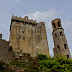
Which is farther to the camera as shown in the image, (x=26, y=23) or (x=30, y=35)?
(x=26, y=23)

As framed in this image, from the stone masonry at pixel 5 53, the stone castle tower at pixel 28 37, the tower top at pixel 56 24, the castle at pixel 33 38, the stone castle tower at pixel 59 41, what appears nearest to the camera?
the stone masonry at pixel 5 53

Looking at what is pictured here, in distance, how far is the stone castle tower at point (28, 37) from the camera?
2759cm

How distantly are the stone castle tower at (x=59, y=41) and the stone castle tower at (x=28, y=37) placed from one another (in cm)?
291

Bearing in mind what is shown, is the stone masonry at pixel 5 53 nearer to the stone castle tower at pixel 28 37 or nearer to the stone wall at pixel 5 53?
the stone wall at pixel 5 53

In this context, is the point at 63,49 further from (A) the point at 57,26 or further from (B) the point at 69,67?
(B) the point at 69,67

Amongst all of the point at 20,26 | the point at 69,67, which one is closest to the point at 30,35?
the point at 20,26

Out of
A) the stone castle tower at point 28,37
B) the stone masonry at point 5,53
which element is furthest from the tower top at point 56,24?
the stone masonry at point 5,53

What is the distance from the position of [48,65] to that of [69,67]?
3.28 metres

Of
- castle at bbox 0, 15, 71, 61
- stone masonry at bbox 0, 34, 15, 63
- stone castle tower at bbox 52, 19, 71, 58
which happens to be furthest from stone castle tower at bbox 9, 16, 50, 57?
stone masonry at bbox 0, 34, 15, 63

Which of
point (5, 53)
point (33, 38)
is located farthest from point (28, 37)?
point (5, 53)

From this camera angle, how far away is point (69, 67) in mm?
16359

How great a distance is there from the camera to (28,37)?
97.9 ft

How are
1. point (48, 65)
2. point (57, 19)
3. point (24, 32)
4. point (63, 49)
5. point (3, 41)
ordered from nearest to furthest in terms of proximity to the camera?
point (48, 65), point (3, 41), point (63, 49), point (24, 32), point (57, 19)

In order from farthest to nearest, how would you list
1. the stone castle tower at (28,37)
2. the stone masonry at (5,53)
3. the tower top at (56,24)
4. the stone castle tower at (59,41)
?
1. the tower top at (56,24)
2. the stone castle tower at (28,37)
3. the stone castle tower at (59,41)
4. the stone masonry at (5,53)
